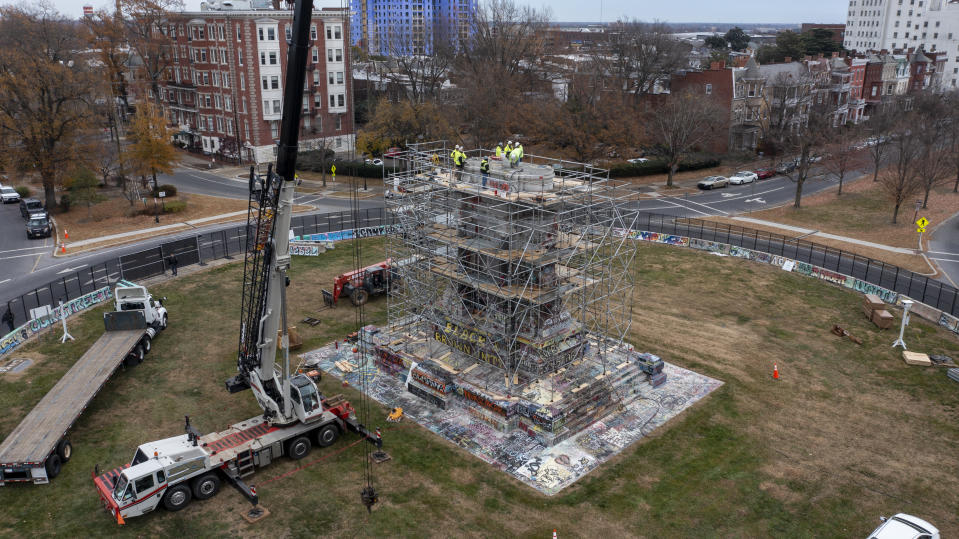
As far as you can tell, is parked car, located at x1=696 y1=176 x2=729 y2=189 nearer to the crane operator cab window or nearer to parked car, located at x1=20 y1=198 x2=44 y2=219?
the crane operator cab window

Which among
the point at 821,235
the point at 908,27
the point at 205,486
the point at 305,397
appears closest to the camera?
the point at 205,486

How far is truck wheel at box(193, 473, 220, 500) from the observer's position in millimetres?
25484

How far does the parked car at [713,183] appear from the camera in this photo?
7844cm

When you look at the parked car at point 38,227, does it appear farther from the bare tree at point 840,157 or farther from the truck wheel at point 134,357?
the bare tree at point 840,157

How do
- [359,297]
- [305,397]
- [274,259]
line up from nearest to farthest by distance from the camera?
[274,259], [305,397], [359,297]

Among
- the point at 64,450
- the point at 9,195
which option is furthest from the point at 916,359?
the point at 9,195

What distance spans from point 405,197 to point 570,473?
1641 centimetres

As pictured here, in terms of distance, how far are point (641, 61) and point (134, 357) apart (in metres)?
76.7

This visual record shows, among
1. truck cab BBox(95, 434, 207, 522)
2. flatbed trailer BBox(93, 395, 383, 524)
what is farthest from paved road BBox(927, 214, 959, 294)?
truck cab BBox(95, 434, 207, 522)

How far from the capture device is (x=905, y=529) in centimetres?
2286

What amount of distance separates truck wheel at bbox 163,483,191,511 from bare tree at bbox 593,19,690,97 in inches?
3060

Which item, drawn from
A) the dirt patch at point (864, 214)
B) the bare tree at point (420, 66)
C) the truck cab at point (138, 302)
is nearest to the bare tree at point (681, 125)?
the dirt patch at point (864, 214)

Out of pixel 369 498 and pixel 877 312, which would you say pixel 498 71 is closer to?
pixel 877 312

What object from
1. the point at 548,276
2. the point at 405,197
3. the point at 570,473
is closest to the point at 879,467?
the point at 570,473
